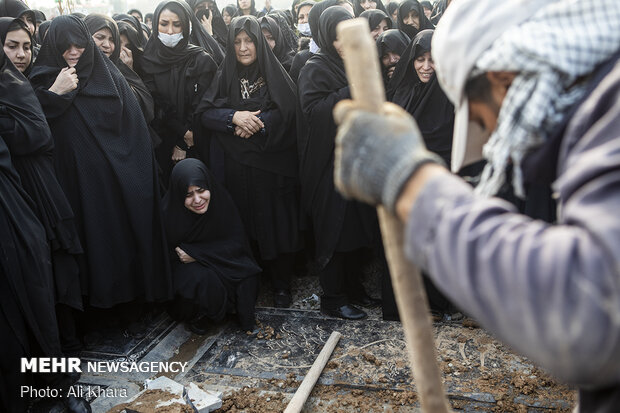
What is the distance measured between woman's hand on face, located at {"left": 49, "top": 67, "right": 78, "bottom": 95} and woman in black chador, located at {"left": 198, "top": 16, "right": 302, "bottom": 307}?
1108 millimetres

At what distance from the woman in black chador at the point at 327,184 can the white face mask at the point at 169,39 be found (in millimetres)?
1376

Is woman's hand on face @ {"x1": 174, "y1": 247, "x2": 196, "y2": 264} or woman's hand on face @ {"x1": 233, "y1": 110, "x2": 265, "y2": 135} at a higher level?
woman's hand on face @ {"x1": 233, "y1": 110, "x2": 265, "y2": 135}

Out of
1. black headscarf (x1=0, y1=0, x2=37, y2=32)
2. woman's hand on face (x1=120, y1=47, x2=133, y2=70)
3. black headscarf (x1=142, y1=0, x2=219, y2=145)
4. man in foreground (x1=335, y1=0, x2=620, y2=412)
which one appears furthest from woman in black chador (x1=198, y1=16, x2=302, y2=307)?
man in foreground (x1=335, y1=0, x2=620, y2=412)

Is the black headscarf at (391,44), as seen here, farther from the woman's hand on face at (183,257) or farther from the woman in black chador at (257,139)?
the woman's hand on face at (183,257)

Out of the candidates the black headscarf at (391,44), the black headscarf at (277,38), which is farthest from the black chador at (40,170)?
the black headscarf at (277,38)

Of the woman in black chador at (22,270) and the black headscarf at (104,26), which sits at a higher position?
the black headscarf at (104,26)

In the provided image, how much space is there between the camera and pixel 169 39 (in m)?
5.17

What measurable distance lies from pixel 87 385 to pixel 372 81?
126 inches

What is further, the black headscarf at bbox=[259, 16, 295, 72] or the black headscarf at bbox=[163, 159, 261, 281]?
the black headscarf at bbox=[259, 16, 295, 72]

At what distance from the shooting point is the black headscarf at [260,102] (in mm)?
4641

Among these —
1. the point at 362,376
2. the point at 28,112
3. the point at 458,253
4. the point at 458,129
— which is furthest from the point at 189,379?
the point at 458,253

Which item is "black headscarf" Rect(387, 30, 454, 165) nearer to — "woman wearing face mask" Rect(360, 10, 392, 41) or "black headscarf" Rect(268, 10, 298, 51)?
"woman wearing face mask" Rect(360, 10, 392, 41)

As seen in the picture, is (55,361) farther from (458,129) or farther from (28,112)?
(458,129)

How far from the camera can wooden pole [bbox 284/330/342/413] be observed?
308 cm
